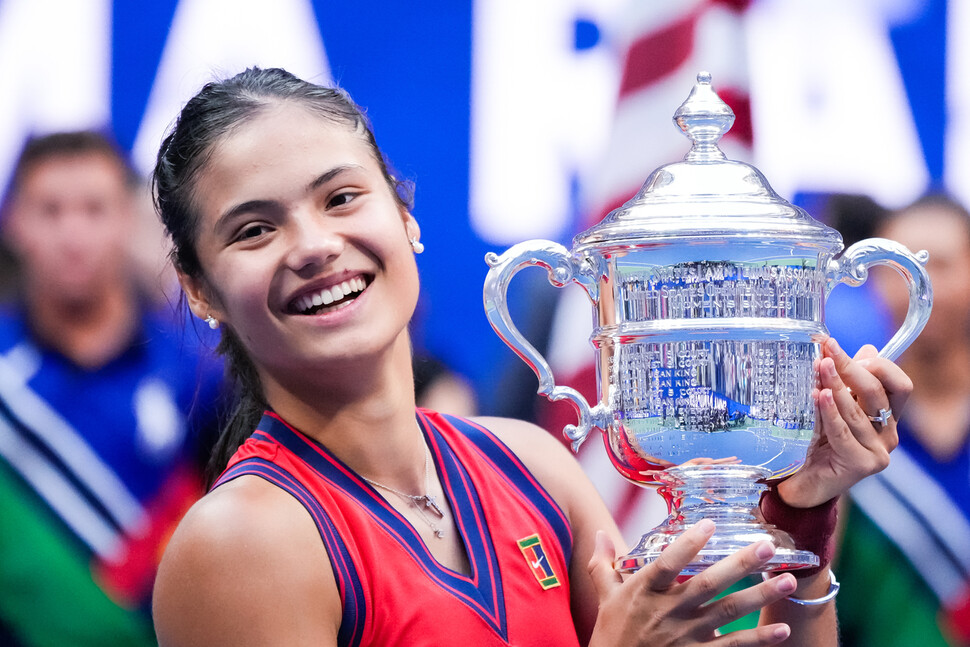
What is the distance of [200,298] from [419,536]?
0.40 meters

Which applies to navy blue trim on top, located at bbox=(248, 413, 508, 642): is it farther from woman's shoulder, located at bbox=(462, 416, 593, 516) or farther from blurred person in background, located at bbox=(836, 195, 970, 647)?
blurred person in background, located at bbox=(836, 195, 970, 647)

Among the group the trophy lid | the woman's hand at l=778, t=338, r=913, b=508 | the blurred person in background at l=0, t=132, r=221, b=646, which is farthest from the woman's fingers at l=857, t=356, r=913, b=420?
the blurred person in background at l=0, t=132, r=221, b=646

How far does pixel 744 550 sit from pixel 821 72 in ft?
4.60

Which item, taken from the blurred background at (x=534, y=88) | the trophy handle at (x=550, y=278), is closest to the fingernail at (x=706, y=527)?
the trophy handle at (x=550, y=278)

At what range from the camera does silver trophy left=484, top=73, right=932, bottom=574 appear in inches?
46.0

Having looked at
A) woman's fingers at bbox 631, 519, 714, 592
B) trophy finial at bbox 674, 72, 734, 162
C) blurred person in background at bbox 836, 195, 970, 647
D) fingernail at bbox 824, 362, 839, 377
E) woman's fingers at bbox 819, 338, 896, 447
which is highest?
trophy finial at bbox 674, 72, 734, 162

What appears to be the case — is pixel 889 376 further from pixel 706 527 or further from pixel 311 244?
pixel 311 244

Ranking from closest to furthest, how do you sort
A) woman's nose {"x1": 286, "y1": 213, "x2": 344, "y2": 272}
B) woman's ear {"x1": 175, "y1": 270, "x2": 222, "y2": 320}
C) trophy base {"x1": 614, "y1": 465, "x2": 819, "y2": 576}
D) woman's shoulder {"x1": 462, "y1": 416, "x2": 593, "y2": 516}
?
1. trophy base {"x1": 614, "y1": 465, "x2": 819, "y2": 576}
2. woman's nose {"x1": 286, "y1": 213, "x2": 344, "y2": 272}
3. woman's ear {"x1": 175, "y1": 270, "x2": 222, "y2": 320}
4. woman's shoulder {"x1": 462, "y1": 416, "x2": 593, "y2": 516}

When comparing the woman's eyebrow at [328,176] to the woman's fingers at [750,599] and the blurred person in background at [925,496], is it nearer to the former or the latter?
the woman's fingers at [750,599]

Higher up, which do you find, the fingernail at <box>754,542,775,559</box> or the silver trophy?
the silver trophy

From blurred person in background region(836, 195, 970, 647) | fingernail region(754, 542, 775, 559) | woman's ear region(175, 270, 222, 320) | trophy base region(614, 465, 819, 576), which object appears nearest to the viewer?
fingernail region(754, 542, 775, 559)

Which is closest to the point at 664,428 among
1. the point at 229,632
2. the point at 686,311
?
the point at 686,311

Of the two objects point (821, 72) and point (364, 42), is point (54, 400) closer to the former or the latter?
point (364, 42)

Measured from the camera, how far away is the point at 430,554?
134 centimetres
